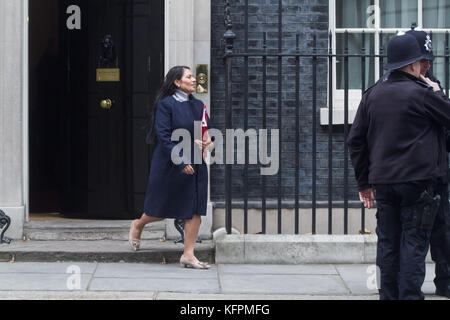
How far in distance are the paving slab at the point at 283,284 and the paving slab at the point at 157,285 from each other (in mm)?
130

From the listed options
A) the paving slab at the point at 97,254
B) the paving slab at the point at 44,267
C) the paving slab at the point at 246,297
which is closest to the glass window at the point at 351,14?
the paving slab at the point at 97,254

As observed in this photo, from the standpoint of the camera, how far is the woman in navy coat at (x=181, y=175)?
23.6 feet

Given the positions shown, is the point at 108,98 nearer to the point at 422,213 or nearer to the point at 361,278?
the point at 361,278

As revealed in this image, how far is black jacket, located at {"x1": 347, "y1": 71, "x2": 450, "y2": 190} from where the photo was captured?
5.51m

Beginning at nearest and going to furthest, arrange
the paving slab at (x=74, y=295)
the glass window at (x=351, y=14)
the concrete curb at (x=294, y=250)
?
1. the paving slab at (x=74, y=295)
2. the concrete curb at (x=294, y=250)
3. the glass window at (x=351, y=14)

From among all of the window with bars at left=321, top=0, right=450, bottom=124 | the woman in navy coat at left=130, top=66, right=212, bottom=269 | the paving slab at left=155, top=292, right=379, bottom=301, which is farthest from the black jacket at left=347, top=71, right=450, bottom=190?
the window with bars at left=321, top=0, right=450, bottom=124

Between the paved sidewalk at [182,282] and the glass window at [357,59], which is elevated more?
the glass window at [357,59]

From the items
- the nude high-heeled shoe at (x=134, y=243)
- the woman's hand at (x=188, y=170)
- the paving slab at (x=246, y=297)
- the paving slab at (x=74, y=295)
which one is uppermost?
the woman's hand at (x=188, y=170)

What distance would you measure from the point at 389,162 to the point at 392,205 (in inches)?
11.1

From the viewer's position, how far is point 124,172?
28.5 feet

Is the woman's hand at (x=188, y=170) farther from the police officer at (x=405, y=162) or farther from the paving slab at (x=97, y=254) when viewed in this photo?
the police officer at (x=405, y=162)

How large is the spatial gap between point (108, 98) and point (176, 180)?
177 centimetres
